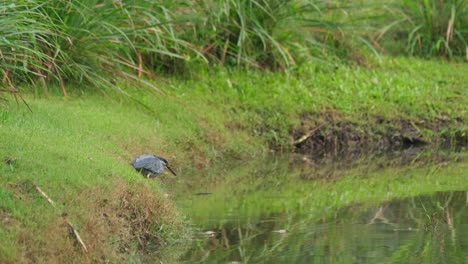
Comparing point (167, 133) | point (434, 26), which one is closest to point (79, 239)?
point (167, 133)

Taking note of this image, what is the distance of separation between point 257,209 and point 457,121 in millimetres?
4604

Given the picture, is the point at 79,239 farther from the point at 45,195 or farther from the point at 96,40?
the point at 96,40

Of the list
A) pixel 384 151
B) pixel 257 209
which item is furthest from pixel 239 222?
pixel 384 151

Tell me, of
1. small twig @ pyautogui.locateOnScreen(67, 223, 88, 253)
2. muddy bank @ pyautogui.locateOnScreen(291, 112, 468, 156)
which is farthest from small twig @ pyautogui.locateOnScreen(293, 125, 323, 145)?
small twig @ pyautogui.locateOnScreen(67, 223, 88, 253)

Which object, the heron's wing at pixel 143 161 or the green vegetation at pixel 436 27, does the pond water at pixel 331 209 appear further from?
the green vegetation at pixel 436 27

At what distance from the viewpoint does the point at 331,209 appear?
8.70 metres

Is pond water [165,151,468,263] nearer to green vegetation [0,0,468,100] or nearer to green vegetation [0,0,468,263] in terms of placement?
green vegetation [0,0,468,263]

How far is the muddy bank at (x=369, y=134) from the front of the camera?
11.7 metres

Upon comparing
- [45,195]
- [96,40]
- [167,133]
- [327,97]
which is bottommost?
[327,97]

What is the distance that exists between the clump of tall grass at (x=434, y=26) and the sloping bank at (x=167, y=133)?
1.15 feet

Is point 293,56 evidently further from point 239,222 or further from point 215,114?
point 239,222

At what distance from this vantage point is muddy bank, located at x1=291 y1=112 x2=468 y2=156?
462 inches

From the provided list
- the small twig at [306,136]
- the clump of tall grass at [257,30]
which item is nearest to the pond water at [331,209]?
the small twig at [306,136]

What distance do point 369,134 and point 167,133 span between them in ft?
8.79
